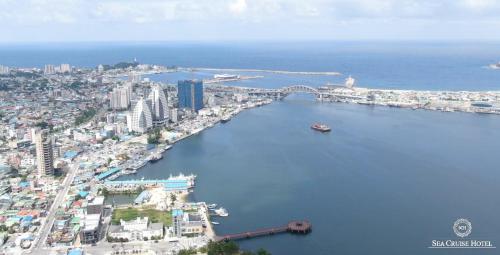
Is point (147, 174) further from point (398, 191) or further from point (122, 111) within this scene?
point (122, 111)

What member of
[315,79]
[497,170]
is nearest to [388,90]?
[315,79]

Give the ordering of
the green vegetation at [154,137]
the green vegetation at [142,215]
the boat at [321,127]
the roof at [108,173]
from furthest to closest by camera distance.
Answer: the boat at [321,127] < the green vegetation at [154,137] < the roof at [108,173] < the green vegetation at [142,215]

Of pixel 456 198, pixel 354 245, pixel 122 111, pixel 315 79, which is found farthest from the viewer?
pixel 315 79

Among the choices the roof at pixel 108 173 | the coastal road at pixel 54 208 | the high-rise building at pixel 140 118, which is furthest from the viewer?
the high-rise building at pixel 140 118

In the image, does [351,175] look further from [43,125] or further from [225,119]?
[43,125]

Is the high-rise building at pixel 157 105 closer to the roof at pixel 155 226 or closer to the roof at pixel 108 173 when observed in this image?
the roof at pixel 108 173

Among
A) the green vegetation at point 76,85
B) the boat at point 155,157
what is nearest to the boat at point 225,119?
the boat at point 155,157
